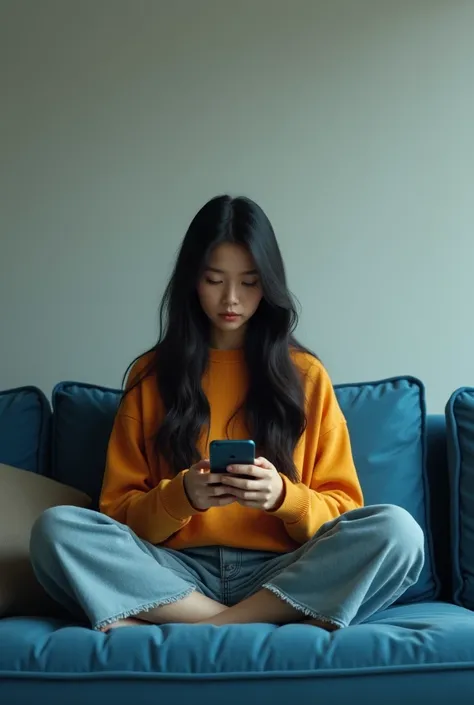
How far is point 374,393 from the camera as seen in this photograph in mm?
2127

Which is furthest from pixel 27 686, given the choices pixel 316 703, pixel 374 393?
pixel 374 393

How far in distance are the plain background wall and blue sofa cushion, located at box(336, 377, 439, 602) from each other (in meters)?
0.34

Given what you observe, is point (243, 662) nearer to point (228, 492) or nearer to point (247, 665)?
point (247, 665)

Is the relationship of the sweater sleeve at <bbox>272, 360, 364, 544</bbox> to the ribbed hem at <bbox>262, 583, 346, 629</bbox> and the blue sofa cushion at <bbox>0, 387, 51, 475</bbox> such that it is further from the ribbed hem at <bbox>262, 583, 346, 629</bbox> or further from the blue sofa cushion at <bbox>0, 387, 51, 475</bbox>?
the blue sofa cushion at <bbox>0, 387, 51, 475</bbox>

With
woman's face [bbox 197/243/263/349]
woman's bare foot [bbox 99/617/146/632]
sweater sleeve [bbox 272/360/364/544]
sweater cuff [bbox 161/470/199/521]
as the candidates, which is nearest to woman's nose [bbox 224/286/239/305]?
woman's face [bbox 197/243/263/349]

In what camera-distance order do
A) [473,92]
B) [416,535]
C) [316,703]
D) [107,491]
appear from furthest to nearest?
1. [473,92]
2. [107,491]
3. [416,535]
4. [316,703]

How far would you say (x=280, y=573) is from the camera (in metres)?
1.75

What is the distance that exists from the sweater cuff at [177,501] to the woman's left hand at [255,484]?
9cm

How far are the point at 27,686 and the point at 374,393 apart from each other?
1.02 metres

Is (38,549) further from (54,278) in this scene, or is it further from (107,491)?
(54,278)

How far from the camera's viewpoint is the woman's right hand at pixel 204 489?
173 centimetres

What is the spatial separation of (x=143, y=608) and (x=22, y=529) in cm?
34

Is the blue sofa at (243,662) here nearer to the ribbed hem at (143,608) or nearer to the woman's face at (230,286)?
the ribbed hem at (143,608)

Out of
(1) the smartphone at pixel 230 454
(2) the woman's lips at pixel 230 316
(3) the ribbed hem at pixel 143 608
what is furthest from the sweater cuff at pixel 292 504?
(2) the woman's lips at pixel 230 316
